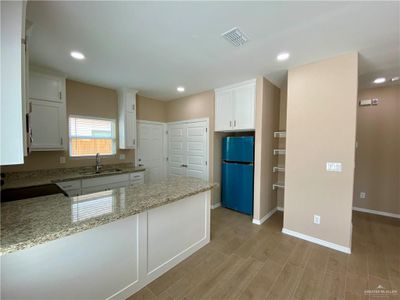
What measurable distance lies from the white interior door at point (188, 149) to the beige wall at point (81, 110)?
115 cm

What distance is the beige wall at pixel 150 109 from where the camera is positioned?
13.9 ft

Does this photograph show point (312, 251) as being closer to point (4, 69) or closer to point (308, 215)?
point (308, 215)

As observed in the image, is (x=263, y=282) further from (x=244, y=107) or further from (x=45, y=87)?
(x=45, y=87)

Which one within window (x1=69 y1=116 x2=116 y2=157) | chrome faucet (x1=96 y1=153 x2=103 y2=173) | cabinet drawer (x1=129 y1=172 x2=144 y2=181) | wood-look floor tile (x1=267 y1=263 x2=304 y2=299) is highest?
window (x1=69 y1=116 x2=116 y2=157)

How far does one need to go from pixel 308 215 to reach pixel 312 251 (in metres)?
0.48

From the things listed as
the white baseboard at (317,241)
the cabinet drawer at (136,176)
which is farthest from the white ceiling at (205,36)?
the white baseboard at (317,241)

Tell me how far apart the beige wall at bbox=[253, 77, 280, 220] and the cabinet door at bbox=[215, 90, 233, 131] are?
0.59 metres

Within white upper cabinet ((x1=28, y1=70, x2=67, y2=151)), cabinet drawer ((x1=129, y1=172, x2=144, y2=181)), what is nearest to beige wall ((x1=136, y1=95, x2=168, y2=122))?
cabinet drawer ((x1=129, y1=172, x2=144, y2=181))

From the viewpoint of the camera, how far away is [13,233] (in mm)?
1002

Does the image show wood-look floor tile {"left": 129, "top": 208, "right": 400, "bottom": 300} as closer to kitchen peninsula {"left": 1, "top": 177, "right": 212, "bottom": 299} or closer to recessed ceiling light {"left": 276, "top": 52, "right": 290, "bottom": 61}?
kitchen peninsula {"left": 1, "top": 177, "right": 212, "bottom": 299}

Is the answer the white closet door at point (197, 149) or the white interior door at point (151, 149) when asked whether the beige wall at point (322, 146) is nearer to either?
the white closet door at point (197, 149)

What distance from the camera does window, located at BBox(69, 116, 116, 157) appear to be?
3340mm

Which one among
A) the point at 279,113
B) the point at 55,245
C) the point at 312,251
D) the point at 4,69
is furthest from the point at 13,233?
the point at 279,113

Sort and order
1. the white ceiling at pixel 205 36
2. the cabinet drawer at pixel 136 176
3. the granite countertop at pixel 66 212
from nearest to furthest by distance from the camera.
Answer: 1. the granite countertop at pixel 66 212
2. the white ceiling at pixel 205 36
3. the cabinet drawer at pixel 136 176
